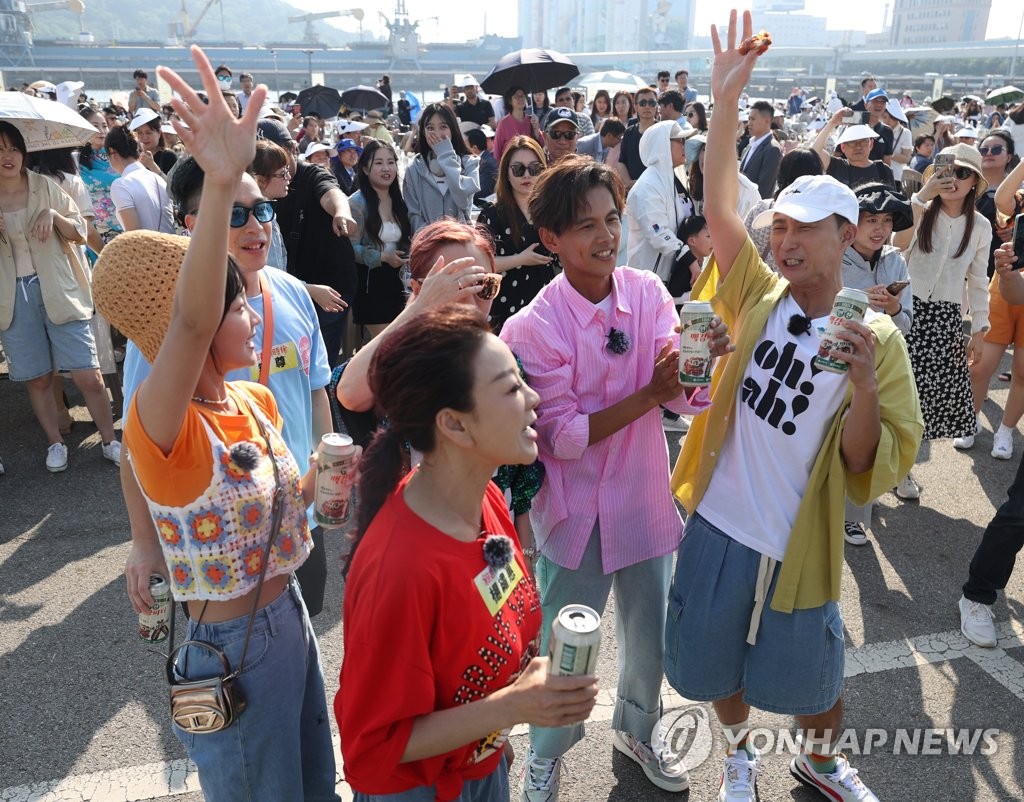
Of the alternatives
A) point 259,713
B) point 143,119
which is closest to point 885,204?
point 259,713

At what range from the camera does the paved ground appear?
9.50 ft

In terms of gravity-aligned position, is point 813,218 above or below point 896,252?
above

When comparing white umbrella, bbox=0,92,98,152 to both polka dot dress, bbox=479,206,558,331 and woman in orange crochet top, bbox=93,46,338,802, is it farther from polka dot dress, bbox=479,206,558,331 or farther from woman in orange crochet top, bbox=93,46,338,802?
woman in orange crochet top, bbox=93,46,338,802

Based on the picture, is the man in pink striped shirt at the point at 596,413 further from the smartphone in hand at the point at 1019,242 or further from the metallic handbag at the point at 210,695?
the smartphone in hand at the point at 1019,242

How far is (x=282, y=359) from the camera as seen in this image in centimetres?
269

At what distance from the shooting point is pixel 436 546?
1.59 metres

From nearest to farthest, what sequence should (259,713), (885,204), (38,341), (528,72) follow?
(259,713) < (885,204) < (38,341) < (528,72)

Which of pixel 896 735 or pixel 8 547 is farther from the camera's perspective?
pixel 8 547

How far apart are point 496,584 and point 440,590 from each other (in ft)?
A: 0.62

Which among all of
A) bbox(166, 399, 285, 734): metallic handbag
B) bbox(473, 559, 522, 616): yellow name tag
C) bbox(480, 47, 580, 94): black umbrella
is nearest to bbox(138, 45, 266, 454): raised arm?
bbox(166, 399, 285, 734): metallic handbag

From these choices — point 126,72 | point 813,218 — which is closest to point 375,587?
point 813,218

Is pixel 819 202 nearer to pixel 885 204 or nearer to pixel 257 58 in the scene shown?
pixel 885 204

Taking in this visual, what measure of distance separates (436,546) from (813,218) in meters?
1.52

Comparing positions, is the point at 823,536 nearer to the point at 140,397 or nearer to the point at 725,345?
the point at 725,345
